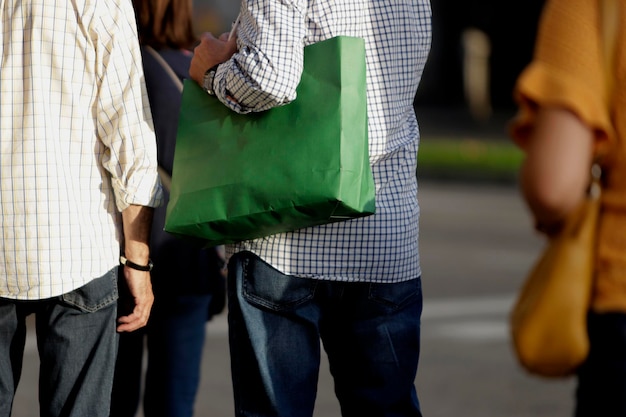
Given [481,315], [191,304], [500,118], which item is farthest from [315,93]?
[500,118]

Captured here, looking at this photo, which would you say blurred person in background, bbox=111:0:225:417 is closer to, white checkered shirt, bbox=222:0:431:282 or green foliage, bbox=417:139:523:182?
white checkered shirt, bbox=222:0:431:282

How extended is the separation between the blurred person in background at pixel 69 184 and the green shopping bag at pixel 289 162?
0.17 m

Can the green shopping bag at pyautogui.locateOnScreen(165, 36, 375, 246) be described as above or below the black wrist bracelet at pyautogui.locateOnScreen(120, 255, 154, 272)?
above

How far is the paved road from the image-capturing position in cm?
592

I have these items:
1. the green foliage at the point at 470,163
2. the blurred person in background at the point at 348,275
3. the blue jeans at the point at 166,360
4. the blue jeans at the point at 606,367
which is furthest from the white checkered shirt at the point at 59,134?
the green foliage at the point at 470,163

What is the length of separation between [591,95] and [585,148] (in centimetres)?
9

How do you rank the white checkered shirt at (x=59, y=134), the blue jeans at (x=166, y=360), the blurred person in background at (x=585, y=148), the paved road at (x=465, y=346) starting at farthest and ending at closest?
the paved road at (x=465, y=346)
the blue jeans at (x=166, y=360)
the white checkered shirt at (x=59, y=134)
the blurred person in background at (x=585, y=148)

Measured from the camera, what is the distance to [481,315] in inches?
317

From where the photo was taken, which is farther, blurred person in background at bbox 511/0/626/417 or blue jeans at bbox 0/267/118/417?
blue jeans at bbox 0/267/118/417

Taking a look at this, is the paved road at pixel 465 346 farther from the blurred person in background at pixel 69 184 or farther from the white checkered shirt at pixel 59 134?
the white checkered shirt at pixel 59 134

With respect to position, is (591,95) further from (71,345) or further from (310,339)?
(71,345)

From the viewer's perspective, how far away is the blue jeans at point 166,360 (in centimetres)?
402

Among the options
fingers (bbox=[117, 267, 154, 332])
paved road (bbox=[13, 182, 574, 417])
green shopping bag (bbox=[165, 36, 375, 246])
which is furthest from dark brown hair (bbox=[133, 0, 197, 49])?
paved road (bbox=[13, 182, 574, 417])

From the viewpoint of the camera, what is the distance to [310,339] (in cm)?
312
